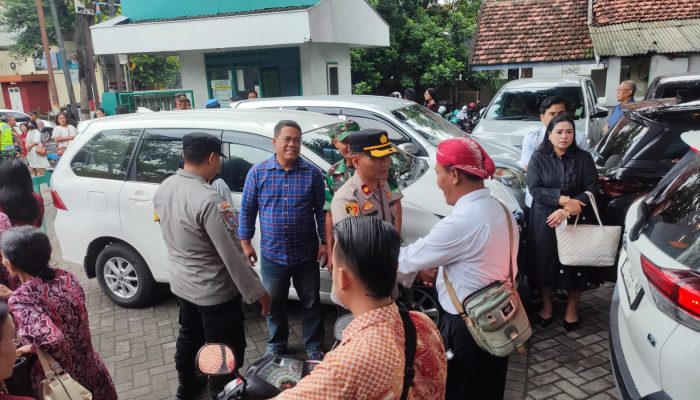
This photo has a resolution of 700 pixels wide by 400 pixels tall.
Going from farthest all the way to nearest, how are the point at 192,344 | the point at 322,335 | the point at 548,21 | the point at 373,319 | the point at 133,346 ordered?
the point at 548,21 < the point at 133,346 < the point at 322,335 < the point at 192,344 < the point at 373,319

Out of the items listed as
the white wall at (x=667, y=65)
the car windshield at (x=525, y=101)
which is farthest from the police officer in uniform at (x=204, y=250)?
the white wall at (x=667, y=65)

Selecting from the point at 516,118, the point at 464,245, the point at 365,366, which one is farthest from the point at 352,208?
the point at 516,118

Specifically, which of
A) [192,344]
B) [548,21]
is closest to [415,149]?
[192,344]

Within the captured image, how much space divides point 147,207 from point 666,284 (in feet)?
12.6

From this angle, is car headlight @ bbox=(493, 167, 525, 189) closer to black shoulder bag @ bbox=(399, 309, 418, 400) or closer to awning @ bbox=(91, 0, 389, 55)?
black shoulder bag @ bbox=(399, 309, 418, 400)

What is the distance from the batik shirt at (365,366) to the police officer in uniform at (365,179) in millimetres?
1756

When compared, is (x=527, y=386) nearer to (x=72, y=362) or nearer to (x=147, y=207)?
(x=72, y=362)

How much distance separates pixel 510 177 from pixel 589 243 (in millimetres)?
1681

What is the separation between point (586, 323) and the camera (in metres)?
4.24

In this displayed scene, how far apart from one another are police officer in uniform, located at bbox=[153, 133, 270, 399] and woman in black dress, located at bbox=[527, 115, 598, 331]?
88.9 inches

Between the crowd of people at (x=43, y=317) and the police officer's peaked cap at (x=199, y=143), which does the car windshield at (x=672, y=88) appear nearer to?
the police officer's peaked cap at (x=199, y=143)

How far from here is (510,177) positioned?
5328 millimetres

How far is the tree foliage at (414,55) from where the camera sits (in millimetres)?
18562

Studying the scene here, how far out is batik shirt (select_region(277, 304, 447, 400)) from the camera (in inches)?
47.4
